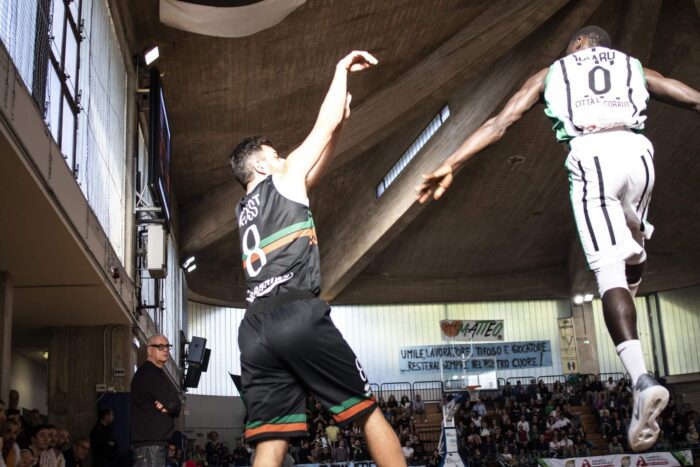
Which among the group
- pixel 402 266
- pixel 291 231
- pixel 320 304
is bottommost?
pixel 320 304

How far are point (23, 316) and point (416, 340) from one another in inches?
850

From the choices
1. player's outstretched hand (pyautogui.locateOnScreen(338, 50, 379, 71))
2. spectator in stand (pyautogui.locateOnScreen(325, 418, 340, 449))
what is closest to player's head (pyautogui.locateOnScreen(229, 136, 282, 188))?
player's outstretched hand (pyautogui.locateOnScreen(338, 50, 379, 71))

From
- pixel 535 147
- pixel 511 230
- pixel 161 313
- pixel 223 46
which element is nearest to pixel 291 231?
pixel 223 46

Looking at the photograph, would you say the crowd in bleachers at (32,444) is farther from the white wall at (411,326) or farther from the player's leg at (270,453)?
the white wall at (411,326)

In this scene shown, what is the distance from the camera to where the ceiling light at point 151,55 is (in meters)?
14.2

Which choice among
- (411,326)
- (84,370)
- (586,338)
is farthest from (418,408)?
(84,370)

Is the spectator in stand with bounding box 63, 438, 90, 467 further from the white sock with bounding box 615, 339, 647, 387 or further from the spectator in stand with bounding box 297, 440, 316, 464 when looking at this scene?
the spectator in stand with bounding box 297, 440, 316, 464

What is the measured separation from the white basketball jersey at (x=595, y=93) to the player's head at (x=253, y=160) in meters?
1.45

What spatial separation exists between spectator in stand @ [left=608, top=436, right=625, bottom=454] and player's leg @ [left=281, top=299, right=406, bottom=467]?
63.9ft

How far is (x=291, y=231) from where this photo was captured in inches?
145

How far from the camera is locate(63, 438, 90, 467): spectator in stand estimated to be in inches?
411

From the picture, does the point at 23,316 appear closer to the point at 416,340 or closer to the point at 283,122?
the point at 283,122

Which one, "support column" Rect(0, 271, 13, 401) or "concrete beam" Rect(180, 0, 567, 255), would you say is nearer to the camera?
"support column" Rect(0, 271, 13, 401)

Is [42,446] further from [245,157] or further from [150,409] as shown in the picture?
[245,157]
